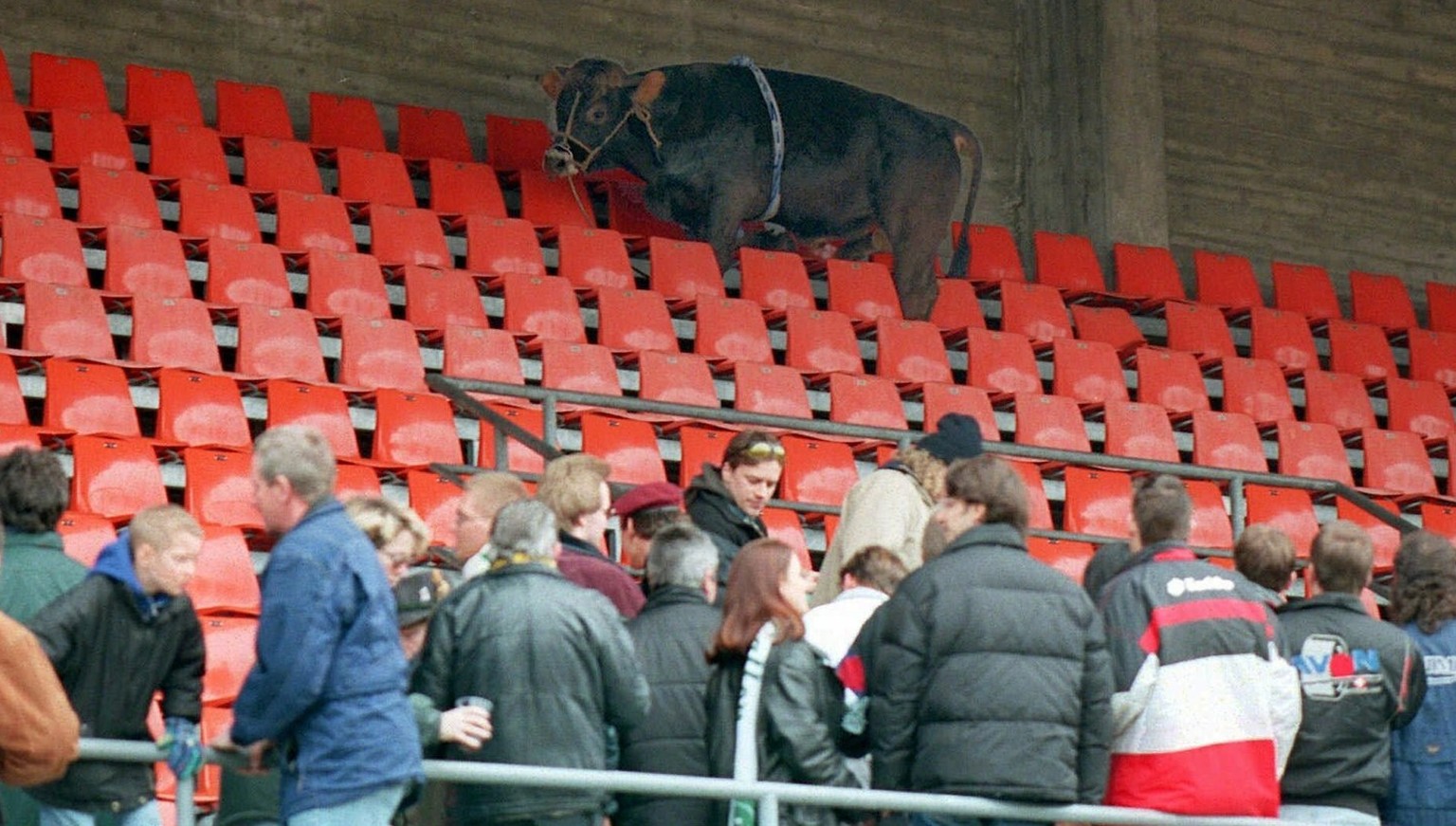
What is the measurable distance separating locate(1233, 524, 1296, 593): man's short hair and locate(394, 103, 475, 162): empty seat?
6.81 metres

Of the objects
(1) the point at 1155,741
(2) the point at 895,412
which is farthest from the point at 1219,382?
(1) the point at 1155,741

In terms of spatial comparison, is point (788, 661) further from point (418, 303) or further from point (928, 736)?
point (418, 303)

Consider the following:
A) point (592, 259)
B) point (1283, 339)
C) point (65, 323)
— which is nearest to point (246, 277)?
point (65, 323)

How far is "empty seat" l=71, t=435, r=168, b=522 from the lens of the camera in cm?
728

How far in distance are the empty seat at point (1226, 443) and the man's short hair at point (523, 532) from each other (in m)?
6.54

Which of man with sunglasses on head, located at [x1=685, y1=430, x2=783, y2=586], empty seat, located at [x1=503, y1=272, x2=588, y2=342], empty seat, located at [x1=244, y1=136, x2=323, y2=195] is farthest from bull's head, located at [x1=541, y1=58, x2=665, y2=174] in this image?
man with sunglasses on head, located at [x1=685, y1=430, x2=783, y2=586]

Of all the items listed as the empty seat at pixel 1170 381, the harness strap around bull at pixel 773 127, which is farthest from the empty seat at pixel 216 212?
the empty seat at pixel 1170 381

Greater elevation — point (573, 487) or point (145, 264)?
point (145, 264)

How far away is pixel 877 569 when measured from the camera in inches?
203

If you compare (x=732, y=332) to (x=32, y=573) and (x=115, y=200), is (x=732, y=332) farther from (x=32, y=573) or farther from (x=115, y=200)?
(x=32, y=573)

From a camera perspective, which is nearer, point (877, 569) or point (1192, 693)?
point (1192, 693)

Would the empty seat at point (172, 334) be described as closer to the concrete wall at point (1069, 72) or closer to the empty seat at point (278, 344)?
the empty seat at point (278, 344)

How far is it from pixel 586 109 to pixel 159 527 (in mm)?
7236

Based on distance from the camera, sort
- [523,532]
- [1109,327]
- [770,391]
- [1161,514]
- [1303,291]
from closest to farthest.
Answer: [523,532], [1161,514], [770,391], [1109,327], [1303,291]
